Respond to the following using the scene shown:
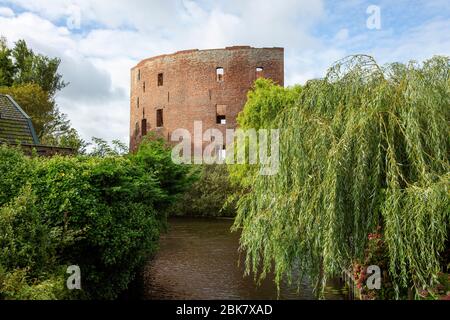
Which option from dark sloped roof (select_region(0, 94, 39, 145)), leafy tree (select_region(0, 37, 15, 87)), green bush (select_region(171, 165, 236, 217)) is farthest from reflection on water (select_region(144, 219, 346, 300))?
leafy tree (select_region(0, 37, 15, 87))

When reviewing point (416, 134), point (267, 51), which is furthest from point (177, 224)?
point (416, 134)

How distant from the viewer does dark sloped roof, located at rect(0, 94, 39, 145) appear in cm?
1139

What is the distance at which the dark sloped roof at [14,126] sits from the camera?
11.4 meters

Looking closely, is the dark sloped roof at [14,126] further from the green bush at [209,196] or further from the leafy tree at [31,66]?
the leafy tree at [31,66]

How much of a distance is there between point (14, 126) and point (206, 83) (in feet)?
63.5

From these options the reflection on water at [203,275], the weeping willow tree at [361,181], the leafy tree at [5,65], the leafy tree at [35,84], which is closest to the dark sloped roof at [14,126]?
the reflection on water at [203,275]

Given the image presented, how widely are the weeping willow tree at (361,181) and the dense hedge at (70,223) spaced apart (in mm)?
2093

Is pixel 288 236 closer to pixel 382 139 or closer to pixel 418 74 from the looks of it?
pixel 382 139

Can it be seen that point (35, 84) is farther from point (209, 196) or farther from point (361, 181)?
point (361, 181)

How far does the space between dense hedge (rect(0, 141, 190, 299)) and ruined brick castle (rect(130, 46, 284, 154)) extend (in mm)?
21988

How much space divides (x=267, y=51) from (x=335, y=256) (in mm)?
25555

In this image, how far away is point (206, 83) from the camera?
3030cm

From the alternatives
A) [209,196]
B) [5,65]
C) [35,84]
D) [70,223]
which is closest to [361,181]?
[70,223]
